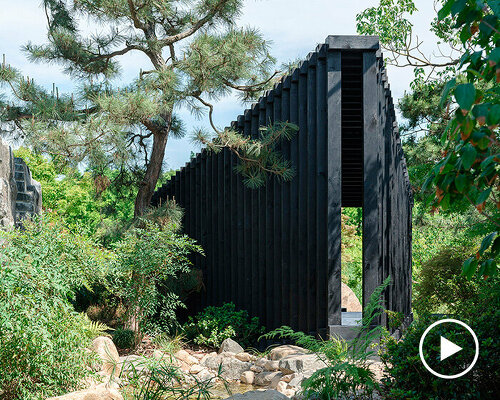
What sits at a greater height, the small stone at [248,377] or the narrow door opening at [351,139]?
the narrow door opening at [351,139]

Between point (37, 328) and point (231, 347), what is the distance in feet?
9.46

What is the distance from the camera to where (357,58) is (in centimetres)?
640

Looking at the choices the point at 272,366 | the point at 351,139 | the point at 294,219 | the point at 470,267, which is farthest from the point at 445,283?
the point at 470,267

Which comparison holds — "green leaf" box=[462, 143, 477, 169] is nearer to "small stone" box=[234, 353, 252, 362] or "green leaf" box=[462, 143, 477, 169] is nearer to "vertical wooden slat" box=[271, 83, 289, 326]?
"small stone" box=[234, 353, 252, 362]

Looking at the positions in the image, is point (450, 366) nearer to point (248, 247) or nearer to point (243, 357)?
point (243, 357)

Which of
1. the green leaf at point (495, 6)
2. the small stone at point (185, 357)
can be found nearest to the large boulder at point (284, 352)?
the small stone at point (185, 357)

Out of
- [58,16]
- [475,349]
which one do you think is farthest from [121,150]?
[475,349]

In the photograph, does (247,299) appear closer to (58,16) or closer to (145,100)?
(145,100)

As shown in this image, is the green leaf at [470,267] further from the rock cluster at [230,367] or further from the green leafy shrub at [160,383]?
the rock cluster at [230,367]

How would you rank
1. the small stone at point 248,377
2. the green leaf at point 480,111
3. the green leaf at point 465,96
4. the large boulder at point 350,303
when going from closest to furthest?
the green leaf at point 465,96, the green leaf at point 480,111, the small stone at point 248,377, the large boulder at point 350,303

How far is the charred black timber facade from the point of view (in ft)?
20.4

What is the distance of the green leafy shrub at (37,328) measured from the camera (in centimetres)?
411

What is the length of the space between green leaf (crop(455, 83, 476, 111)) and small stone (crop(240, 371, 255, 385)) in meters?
4.36

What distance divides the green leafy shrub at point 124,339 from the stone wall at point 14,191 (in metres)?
1.71
